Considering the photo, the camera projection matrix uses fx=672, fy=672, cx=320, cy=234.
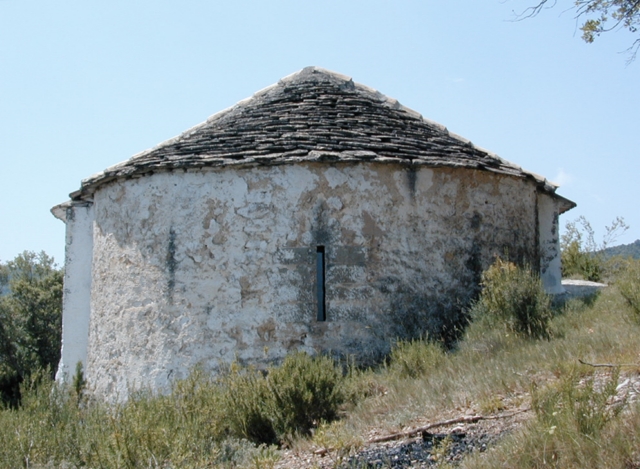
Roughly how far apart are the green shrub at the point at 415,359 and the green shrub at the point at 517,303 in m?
0.88

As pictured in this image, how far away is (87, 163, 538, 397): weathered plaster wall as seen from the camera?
841 cm

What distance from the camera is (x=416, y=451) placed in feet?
16.3

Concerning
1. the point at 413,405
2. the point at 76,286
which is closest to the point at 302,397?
the point at 413,405

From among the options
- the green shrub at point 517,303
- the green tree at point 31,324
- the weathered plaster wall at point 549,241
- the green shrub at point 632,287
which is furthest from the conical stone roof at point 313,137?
the green tree at point 31,324

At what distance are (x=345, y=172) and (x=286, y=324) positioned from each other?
6.81 ft

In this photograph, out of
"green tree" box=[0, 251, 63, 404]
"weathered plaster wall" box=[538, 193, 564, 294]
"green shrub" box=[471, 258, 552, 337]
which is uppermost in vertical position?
"weathered plaster wall" box=[538, 193, 564, 294]

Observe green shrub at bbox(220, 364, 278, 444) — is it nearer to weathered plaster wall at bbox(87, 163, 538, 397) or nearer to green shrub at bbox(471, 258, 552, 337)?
weathered plaster wall at bbox(87, 163, 538, 397)

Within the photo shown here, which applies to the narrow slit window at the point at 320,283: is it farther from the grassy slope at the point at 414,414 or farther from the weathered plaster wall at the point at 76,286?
the weathered plaster wall at the point at 76,286

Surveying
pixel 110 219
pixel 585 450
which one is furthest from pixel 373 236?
pixel 585 450

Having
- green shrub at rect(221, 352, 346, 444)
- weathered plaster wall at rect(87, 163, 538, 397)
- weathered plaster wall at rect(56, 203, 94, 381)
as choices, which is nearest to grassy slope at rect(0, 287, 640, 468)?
green shrub at rect(221, 352, 346, 444)

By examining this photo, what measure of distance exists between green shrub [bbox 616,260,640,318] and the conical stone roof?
225 cm

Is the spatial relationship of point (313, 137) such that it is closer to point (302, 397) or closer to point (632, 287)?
point (302, 397)

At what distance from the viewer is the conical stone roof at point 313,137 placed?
Result: 8.73 m

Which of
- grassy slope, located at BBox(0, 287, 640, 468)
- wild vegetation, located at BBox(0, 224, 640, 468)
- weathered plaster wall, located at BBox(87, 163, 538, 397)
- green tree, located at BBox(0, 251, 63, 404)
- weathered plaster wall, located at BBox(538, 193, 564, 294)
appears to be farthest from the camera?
green tree, located at BBox(0, 251, 63, 404)
